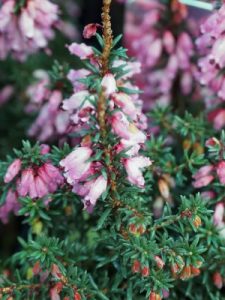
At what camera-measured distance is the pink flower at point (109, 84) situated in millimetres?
1725

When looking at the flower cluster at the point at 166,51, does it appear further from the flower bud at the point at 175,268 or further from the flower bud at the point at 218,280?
the flower bud at the point at 175,268

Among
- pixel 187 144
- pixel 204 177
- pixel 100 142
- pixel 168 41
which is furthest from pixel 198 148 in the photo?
pixel 100 142

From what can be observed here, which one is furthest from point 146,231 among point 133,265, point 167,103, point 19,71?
point 19,71

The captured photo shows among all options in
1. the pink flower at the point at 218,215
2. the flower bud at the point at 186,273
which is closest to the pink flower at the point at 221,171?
the pink flower at the point at 218,215

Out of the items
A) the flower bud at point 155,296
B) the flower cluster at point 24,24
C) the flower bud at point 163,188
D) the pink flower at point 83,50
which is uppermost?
the flower cluster at point 24,24

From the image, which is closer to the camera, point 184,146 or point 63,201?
point 63,201

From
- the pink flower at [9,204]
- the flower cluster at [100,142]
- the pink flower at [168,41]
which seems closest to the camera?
the flower cluster at [100,142]

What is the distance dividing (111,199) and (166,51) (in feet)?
4.05

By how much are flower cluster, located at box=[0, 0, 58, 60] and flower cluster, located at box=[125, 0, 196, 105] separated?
1.48 feet

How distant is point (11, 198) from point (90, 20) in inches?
58.0

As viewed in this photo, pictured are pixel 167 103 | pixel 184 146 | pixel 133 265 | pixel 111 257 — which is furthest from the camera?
pixel 167 103

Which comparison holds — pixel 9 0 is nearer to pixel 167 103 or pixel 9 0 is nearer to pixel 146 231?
pixel 167 103

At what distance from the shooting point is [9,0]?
96.2 inches

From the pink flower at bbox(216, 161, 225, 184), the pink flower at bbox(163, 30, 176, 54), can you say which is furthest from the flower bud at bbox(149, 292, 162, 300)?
the pink flower at bbox(163, 30, 176, 54)
